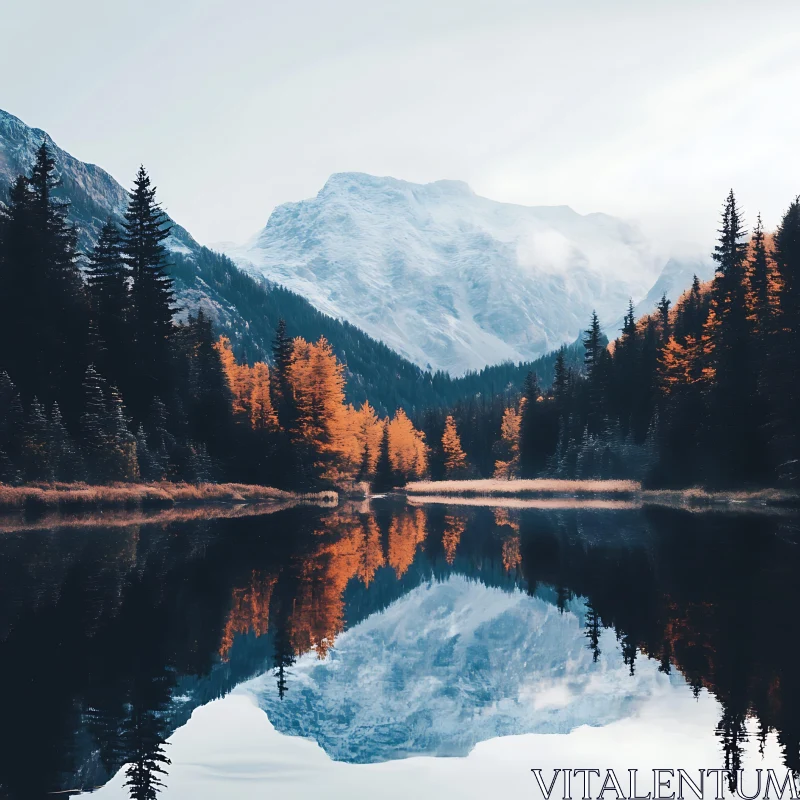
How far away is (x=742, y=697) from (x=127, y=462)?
4359cm

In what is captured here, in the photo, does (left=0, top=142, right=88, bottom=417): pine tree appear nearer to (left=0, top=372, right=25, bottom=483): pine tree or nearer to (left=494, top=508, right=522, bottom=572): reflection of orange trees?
(left=0, top=372, right=25, bottom=483): pine tree

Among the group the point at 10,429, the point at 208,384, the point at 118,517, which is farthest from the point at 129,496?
the point at 208,384

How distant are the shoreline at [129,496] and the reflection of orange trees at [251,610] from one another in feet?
79.5

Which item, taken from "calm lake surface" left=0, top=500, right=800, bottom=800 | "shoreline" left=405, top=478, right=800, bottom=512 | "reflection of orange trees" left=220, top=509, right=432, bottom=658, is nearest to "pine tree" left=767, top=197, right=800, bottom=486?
"shoreline" left=405, top=478, right=800, bottom=512

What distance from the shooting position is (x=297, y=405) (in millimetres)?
75062

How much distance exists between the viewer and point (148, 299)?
6078cm

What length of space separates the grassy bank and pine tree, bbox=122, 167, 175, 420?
702 centimetres

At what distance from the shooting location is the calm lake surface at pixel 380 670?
9312mm

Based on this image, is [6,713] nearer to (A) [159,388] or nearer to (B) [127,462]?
(B) [127,462]

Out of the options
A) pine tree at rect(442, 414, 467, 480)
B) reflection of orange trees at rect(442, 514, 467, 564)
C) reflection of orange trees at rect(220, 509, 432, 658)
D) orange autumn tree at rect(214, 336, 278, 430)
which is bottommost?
reflection of orange trees at rect(442, 514, 467, 564)

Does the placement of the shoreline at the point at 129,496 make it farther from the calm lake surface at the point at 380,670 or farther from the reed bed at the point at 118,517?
the calm lake surface at the point at 380,670

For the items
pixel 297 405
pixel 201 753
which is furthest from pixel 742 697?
pixel 297 405

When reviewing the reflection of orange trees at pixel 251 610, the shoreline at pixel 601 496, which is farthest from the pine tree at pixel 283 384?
the reflection of orange trees at pixel 251 610

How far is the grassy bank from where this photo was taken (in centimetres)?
4250
